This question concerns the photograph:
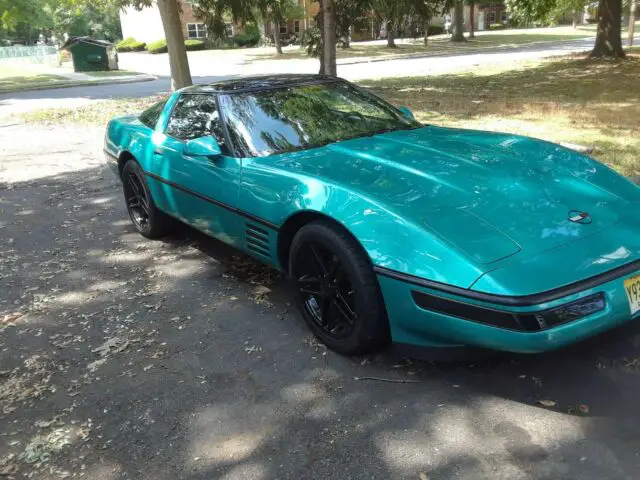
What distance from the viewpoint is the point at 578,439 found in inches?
93.5

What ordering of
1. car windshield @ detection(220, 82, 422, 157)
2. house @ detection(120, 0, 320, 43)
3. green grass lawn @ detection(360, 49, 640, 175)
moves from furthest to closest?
house @ detection(120, 0, 320, 43) < green grass lawn @ detection(360, 49, 640, 175) < car windshield @ detection(220, 82, 422, 157)

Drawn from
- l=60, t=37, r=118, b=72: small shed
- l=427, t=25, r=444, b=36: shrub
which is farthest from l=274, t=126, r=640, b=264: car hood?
l=427, t=25, r=444, b=36: shrub

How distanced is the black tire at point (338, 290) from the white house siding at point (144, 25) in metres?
56.3

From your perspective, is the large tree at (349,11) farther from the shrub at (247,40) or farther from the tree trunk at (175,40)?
the shrub at (247,40)

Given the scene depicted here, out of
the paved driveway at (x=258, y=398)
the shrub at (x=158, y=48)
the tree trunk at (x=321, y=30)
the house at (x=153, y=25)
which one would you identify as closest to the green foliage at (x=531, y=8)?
the tree trunk at (x=321, y=30)

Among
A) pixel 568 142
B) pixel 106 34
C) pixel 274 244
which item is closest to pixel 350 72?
pixel 568 142

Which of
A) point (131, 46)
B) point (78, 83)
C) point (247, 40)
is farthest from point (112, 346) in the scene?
point (131, 46)

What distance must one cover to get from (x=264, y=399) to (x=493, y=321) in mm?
1165

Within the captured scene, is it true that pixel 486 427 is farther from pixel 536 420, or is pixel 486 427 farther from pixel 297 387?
pixel 297 387

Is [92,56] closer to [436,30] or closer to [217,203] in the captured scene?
[217,203]

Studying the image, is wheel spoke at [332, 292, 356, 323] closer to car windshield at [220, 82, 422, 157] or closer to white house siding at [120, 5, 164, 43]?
car windshield at [220, 82, 422, 157]

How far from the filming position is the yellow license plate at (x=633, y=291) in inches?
99.6

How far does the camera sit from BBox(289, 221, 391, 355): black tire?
2789mm

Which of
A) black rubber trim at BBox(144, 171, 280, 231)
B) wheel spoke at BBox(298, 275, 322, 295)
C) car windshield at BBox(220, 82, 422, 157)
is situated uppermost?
car windshield at BBox(220, 82, 422, 157)
